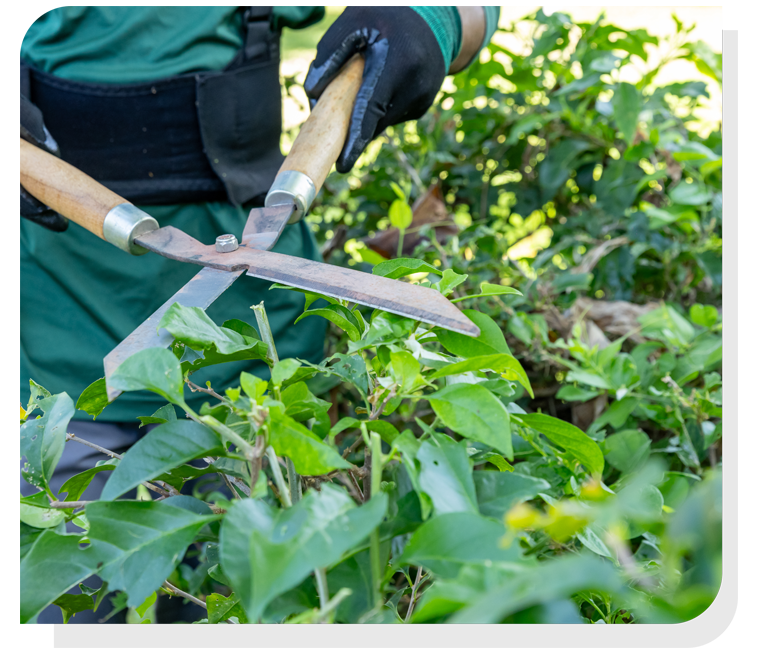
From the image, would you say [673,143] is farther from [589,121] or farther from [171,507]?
[171,507]

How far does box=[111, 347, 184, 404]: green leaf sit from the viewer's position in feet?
0.96

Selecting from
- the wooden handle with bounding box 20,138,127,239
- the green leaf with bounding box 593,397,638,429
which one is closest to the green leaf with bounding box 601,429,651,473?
the green leaf with bounding box 593,397,638,429

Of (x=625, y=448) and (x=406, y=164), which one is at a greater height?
(x=406, y=164)

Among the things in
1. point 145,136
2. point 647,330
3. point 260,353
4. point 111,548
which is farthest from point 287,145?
point 111,548

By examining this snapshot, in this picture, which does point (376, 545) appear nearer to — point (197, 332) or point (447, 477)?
point (447, 477)

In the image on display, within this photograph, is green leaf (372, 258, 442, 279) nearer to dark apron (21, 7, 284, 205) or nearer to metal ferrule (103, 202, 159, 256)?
metal ferrule (103, 202, 159, 256)

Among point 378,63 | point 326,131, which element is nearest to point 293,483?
point 326,131

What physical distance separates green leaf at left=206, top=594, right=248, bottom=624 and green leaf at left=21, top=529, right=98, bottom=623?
9cm

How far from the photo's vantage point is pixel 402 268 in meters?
0.41

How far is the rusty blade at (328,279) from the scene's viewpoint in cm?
36

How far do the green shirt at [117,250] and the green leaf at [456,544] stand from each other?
2.23ft

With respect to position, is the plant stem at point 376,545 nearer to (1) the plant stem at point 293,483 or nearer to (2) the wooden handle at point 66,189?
(1) the plant stem at point 293,483

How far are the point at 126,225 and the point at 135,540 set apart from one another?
1.25 feet

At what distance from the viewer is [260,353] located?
36cm
